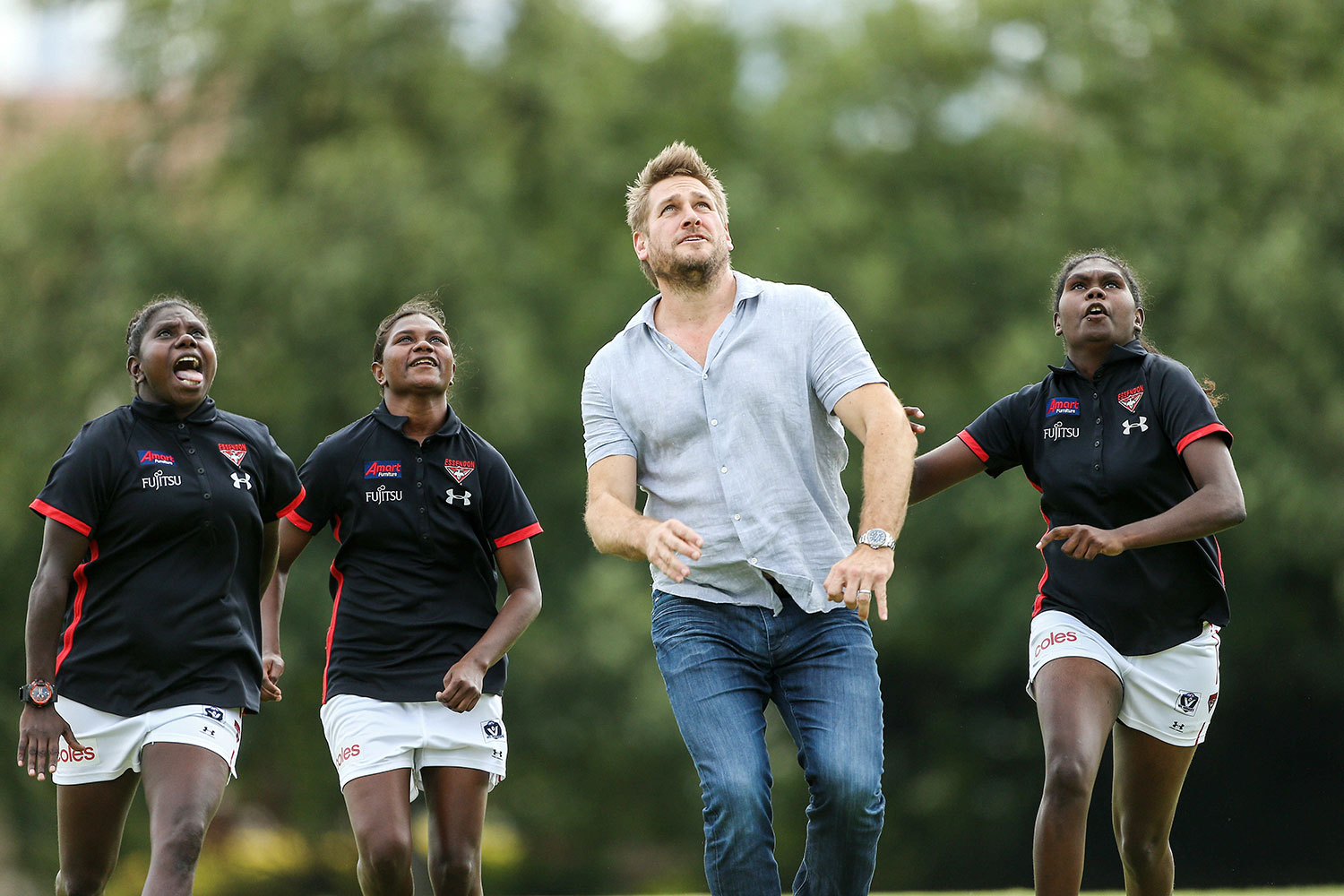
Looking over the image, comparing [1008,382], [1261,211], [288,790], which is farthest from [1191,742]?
[288,790]

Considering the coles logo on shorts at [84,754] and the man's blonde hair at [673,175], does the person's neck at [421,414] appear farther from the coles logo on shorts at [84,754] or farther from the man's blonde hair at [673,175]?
the coles logo on shorts at [84,754]

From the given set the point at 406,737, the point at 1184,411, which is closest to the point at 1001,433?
the point at 1184,411

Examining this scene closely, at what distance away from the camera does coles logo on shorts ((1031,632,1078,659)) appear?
5.71m

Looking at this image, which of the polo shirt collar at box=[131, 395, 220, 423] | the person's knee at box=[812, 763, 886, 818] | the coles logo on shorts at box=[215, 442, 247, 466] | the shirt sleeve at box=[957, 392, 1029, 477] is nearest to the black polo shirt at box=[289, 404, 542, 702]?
the coles logo on shorts at box=[215, 442, 247, 466]

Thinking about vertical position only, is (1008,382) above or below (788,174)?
below

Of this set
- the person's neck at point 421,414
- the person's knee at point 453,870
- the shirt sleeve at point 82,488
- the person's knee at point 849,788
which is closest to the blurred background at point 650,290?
the person's neck at point 421,414

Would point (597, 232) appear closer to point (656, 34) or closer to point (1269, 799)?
point (656, 34)

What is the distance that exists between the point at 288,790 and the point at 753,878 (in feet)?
Answer: 53.2

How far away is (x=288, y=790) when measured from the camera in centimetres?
1995

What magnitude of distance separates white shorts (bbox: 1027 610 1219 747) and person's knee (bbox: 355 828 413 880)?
2.38 meters

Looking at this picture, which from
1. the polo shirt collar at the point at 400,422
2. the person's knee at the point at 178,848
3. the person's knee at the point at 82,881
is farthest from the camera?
the polo shirt collar at the point at 400,422

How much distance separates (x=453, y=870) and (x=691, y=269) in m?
2.36

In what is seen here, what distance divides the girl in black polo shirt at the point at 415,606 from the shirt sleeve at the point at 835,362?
1.45 metres

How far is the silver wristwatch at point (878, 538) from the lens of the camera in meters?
4.80
